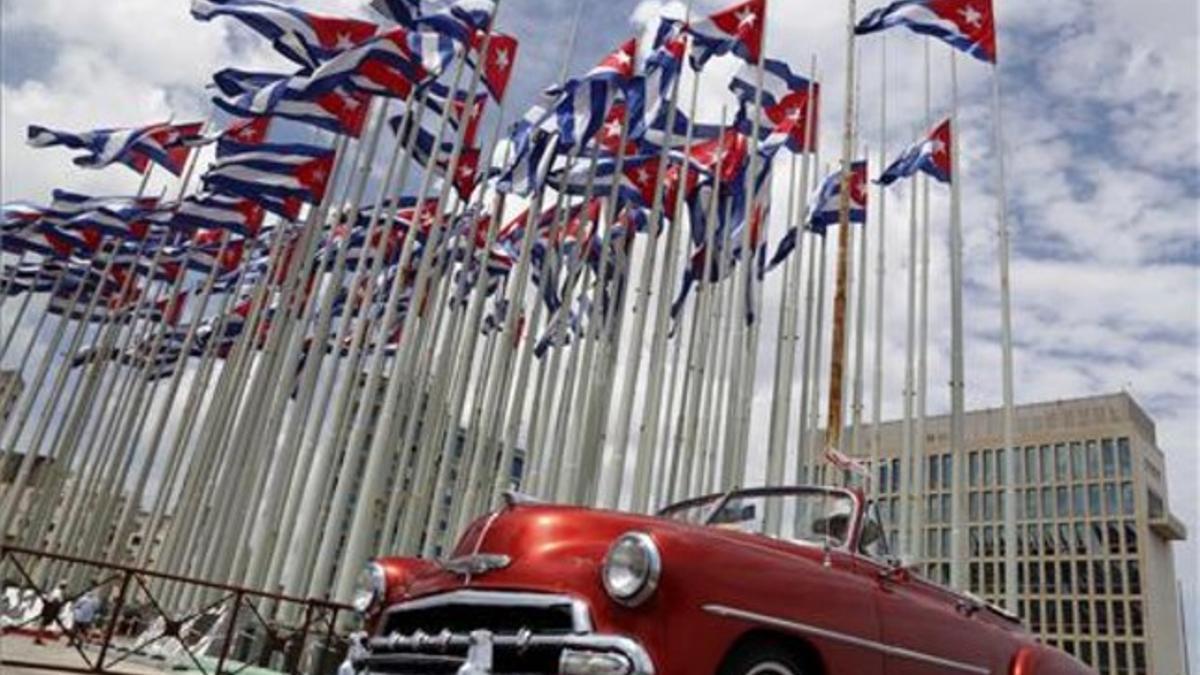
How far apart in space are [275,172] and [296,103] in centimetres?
268

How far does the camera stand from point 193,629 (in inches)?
676

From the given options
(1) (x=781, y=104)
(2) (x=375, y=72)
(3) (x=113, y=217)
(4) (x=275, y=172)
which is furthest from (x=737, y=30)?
(3) (x=113, y=217)

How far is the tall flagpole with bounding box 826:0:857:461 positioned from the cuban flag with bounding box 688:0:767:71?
2290 mm

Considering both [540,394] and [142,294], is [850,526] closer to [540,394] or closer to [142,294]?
[540,394]

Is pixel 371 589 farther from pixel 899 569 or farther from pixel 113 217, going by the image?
pixel 113 217

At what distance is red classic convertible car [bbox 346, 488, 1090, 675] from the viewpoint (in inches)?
169

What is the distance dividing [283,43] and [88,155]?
342 inches

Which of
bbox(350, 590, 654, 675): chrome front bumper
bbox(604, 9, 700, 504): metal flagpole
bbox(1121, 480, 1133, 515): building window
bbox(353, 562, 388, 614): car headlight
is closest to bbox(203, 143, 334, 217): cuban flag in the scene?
bbox(604, 9, 700, 504): metal flagpole

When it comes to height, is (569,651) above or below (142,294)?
below

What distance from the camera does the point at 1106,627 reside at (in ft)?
270

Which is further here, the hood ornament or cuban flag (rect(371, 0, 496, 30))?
cuban flag (rect(371, 0, 496, 30))

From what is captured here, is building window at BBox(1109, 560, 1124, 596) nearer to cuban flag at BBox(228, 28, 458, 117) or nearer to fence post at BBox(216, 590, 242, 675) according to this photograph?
cuban flag at BBox(228, 28, 458, 117)

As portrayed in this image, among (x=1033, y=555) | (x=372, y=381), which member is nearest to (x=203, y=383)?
(x=372, y=381)

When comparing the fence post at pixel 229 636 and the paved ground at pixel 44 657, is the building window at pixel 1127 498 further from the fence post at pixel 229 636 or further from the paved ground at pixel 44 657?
the fence post at pixel 229 636
